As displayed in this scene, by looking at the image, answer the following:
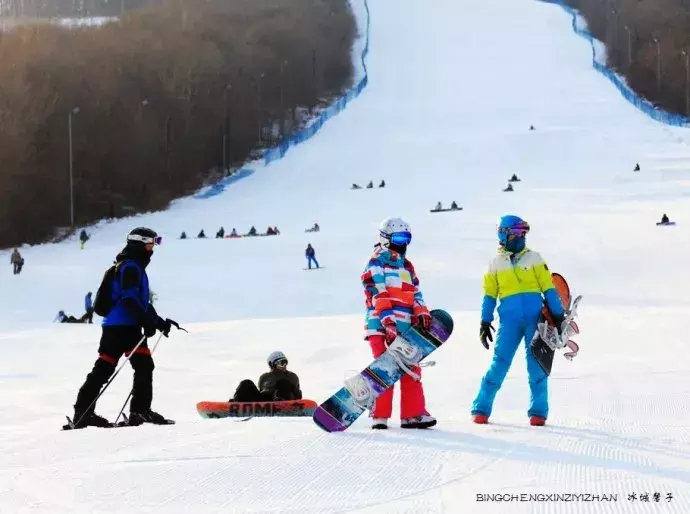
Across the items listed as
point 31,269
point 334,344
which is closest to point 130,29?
point 31,269

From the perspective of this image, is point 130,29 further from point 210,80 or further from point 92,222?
point 92,222

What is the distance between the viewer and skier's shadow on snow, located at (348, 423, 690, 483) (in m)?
4.93

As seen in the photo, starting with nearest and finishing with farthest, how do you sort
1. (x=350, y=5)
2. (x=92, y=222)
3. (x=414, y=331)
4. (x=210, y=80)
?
(x=414, y=331)
(x=92, y=222)
(x=210, y=80)
(x=350, y=5)

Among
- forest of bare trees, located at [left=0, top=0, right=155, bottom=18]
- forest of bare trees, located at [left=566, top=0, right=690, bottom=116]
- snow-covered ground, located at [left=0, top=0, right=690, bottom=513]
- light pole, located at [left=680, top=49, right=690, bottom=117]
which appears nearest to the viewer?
snow-covered ground, located at [left=0, top=0, right=690, bottom=513]

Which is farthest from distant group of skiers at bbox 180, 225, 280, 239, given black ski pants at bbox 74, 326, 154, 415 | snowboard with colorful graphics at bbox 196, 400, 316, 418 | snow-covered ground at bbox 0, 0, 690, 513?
black ski pants at bbox 74, 326, 154, 415

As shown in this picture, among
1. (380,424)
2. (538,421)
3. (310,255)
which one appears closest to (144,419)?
(380,424)

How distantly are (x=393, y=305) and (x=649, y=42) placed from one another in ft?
243

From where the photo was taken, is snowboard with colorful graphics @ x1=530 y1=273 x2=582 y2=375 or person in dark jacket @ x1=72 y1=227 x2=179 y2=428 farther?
person in dark jacket @ x1=72 y1=227 x2=179 y2=428

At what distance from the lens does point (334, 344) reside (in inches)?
516

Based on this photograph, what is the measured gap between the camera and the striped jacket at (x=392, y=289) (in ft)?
20.4

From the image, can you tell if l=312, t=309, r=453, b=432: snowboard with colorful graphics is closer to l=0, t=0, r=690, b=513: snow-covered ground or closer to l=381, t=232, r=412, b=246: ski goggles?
l=0, t=0, r=690, b=513: snow-covered ground

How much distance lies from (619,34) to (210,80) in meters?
35.1

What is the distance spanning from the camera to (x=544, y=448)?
18.0 feet

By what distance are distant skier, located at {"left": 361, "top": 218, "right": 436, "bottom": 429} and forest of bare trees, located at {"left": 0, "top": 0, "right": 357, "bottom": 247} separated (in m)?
30.5
